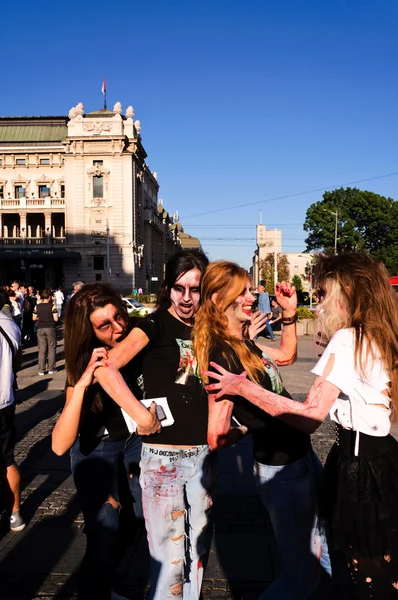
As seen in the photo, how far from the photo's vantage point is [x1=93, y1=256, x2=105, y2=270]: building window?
55.8 metres

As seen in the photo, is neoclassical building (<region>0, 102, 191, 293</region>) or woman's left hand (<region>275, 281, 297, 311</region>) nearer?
woman's left hand (<region>275, 281, 297, 311</region>)

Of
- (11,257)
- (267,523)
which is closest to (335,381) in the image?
(267,523)

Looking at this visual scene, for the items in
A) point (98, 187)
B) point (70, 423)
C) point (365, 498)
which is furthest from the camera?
point (98, 187)

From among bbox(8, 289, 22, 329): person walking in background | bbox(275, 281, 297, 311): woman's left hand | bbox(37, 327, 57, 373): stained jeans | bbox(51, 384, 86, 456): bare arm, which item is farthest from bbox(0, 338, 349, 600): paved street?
bbox(8, 289, 22, 329): person walking in background

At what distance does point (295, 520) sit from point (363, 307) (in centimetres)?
101

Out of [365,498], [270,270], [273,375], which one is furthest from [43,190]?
[365,498]

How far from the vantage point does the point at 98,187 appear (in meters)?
56.6

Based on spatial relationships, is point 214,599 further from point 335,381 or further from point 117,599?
point 335,381

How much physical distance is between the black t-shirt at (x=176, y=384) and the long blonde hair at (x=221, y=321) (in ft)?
0.43

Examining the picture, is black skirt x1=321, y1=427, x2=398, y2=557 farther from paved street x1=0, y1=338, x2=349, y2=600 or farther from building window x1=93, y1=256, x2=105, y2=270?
building window x1=93, y1=256, x2=105, y2=270

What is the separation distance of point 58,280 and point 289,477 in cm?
5968

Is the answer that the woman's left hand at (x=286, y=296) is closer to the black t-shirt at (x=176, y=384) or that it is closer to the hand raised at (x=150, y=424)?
the black t-shirt at (x=176, y=384)

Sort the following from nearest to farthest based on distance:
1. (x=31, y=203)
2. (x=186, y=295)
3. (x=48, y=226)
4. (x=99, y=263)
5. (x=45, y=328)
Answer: (x=186, y=295) → (x=45, y=328) → (x=99, y=263) → (x=48, y=226) → (x=31, y=203)

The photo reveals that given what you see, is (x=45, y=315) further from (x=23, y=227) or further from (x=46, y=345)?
(x=23, y=227)
